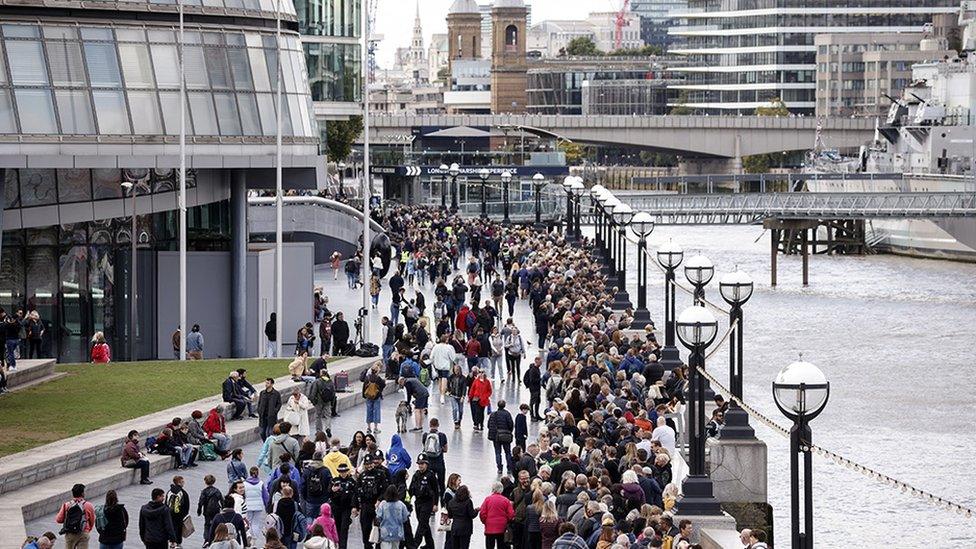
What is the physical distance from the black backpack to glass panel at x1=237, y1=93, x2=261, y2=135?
23.7 m

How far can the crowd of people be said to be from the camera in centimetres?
2142

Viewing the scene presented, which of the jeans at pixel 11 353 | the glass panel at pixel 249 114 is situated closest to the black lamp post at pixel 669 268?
the jeans at pixel 11 353

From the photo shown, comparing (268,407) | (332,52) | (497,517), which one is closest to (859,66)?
(332,52)

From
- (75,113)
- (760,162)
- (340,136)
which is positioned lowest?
(760,162)

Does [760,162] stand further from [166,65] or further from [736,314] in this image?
[736,314]

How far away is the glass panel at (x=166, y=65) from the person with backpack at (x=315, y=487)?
20787mm

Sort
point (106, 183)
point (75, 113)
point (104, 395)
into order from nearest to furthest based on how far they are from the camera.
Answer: point (104, 395), point (75, 113), point (106, 183)

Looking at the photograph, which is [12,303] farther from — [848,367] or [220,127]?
[848,367]

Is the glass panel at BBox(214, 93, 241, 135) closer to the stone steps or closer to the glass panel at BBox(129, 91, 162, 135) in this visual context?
the glass panel at BBox(129, 91, 162, 135)

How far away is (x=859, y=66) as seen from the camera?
191 m

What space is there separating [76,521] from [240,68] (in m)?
24.8

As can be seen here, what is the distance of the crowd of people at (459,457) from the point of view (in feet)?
70.3

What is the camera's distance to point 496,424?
1141 inches

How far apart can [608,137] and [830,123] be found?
16589 mm
